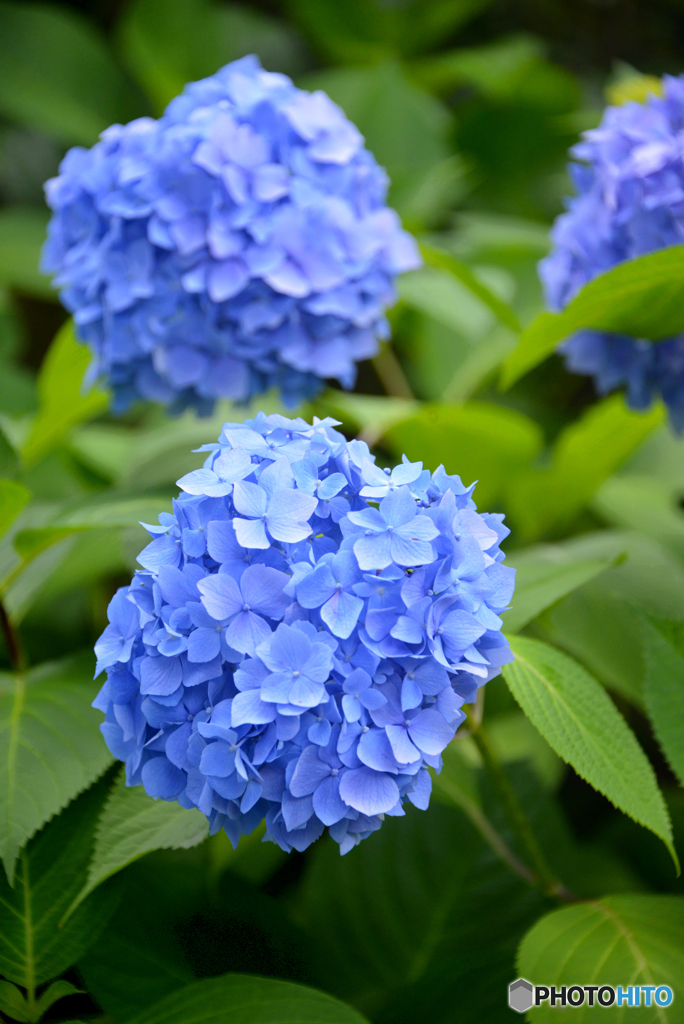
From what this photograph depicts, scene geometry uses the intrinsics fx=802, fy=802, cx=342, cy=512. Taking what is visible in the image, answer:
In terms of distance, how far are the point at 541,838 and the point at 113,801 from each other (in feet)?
1.96

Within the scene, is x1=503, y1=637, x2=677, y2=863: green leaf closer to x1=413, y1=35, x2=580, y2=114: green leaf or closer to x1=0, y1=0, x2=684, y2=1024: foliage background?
x1=0, y1=0, x2=684, y2=1024: foliage background

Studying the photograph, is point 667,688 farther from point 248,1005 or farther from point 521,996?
point 248,1005

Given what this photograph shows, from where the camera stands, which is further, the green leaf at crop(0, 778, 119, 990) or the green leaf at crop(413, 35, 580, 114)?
the green leaf at crop(413, 35, 580, 114)

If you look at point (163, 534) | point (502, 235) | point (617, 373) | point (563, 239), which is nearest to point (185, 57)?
point (502, 235)

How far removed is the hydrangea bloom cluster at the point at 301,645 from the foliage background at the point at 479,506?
0.10 meters

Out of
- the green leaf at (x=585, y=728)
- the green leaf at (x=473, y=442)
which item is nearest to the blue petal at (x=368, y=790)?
the green leaf at (x=585, y=728)

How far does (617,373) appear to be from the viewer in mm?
933

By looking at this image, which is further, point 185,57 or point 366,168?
point 185,57

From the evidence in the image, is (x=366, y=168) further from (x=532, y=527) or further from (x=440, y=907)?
(x=440, y=907)

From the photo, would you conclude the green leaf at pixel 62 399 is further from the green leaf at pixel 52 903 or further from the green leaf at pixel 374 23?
the green leaf at pixel 374 23

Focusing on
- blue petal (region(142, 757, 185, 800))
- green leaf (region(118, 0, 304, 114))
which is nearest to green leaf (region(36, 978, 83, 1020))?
blue petal (region(142, 757, 185, 800))

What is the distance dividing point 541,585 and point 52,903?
1.60ft

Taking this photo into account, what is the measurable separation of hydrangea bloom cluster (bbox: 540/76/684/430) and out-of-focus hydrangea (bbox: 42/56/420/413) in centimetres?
22

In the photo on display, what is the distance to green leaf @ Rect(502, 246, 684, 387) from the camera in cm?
72
